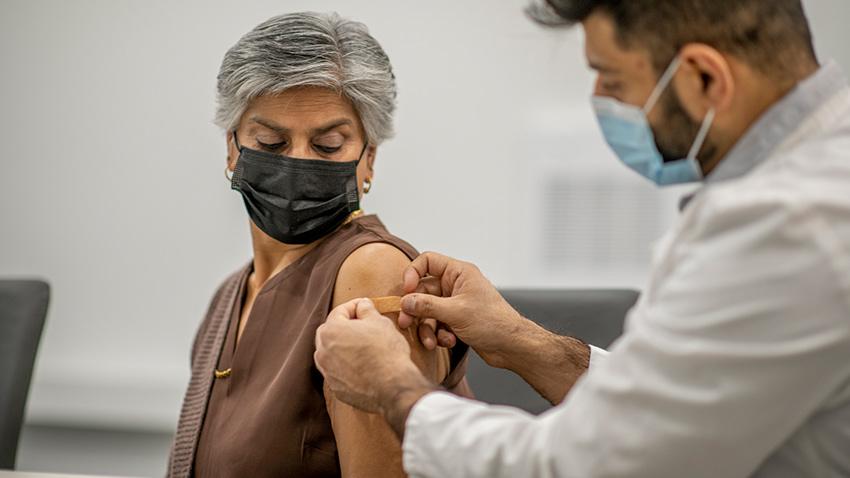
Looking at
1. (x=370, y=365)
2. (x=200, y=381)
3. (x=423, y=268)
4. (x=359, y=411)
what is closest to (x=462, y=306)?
(x=423, y=268)

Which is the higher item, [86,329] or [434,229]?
[434,229]

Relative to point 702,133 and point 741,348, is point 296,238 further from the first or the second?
point 741,348

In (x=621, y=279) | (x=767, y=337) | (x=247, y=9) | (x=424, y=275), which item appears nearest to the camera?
(x=767, y=337)

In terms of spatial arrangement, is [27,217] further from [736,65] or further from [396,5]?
[736,65]

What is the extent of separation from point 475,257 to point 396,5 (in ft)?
2.75

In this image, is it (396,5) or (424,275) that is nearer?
(424,275)

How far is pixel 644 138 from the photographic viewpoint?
112cm

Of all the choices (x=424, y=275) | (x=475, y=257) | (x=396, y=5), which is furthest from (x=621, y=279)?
(x=424, y=275)

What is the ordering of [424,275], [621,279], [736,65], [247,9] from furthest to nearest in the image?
[247,9] → [621,279] → [424,275] → [736,65]

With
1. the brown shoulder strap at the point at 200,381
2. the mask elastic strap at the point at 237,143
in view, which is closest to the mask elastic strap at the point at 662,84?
the mask elastic strap at the point at 237,143

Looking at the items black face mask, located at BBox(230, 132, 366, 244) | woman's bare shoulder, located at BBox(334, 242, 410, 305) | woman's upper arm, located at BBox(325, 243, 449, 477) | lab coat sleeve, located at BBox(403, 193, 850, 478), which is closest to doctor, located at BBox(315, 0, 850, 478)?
lab coat sleeve, located at BBox(403, 193, 850, 478)

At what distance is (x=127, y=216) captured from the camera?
3.09 meters

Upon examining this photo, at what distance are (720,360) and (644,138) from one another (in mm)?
328

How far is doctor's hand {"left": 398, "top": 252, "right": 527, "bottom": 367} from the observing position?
1535 millimetres
